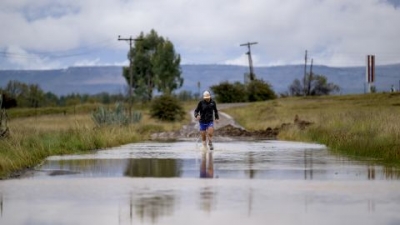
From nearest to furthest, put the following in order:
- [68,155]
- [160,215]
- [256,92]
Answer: [160,215] → [68,155] → [256,92]

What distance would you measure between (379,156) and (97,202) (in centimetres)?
1175

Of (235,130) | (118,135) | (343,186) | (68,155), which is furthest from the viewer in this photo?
(235,130)

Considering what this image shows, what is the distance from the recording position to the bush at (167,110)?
71.0 m

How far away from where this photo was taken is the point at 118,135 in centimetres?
3228

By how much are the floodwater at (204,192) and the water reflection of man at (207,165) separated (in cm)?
2

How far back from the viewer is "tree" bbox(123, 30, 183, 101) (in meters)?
133

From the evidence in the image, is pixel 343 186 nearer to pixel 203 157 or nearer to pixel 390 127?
pixel 203 157

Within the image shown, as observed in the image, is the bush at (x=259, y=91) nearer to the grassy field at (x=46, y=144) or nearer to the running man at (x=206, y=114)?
the grassy field at (x=46, y=144)

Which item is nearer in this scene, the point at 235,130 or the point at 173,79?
the point at 235,130

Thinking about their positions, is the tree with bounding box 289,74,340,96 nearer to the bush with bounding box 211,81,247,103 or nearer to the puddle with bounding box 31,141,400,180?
the bush with bounding box 211,81,247,103

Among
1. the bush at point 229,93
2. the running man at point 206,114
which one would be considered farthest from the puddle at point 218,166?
the bush at point 229,93

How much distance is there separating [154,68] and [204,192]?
121 metres

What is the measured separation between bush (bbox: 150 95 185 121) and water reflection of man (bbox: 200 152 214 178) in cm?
4684

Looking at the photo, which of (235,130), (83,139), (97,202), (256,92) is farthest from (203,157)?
(256,92)
